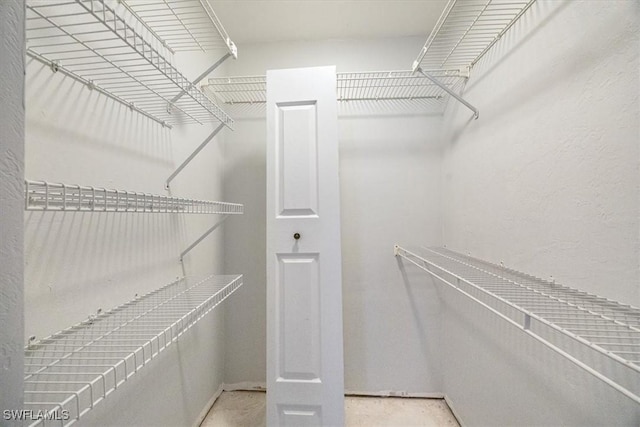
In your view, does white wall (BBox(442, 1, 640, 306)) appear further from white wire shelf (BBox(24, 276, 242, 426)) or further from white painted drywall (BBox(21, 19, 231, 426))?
white painted drywall (BBox(21, 19, 231, 426))

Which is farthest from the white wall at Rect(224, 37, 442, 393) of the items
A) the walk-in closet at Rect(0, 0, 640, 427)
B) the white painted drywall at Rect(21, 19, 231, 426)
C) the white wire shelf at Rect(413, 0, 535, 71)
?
the white painted drywall at Rect(21, 19, 231, 426)

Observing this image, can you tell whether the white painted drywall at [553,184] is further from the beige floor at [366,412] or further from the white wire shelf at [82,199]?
the white wire shelf at [82,199]

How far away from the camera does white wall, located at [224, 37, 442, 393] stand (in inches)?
68.4

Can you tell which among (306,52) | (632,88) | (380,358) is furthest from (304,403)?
(306,52)

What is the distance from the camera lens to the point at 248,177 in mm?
1806

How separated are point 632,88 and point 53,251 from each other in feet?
4.67

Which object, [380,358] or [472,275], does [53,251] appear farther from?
[380,358]

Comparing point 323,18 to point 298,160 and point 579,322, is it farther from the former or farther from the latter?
point 579,322

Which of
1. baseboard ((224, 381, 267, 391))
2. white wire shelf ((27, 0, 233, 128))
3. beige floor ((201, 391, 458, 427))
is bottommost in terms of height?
beige floor ((201, 391, 458, 427))

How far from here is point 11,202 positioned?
346 millimetres

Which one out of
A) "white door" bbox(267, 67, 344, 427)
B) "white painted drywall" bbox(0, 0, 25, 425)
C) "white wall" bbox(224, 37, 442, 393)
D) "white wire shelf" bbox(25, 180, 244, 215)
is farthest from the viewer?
"white wall" bbox(224, 37, 442, 393)

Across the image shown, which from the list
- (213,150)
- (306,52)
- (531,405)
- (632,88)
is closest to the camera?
(632,88)

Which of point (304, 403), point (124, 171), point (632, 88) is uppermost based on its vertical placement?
point (632, 88)

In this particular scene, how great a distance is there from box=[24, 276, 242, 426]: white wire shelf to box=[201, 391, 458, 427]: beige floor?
0.84m
